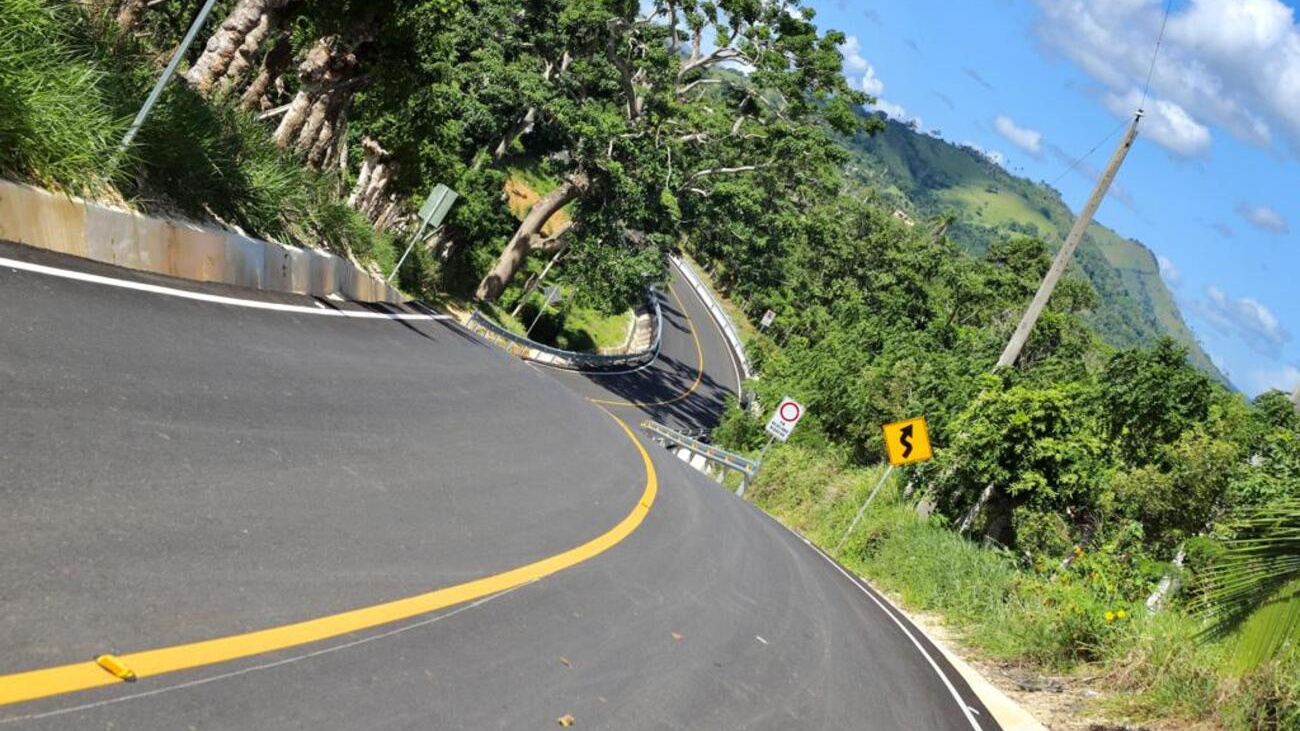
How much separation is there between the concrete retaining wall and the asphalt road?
370 mm

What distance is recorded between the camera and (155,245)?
9156mm

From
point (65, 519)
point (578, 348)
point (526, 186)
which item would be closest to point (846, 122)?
point (578, 348)

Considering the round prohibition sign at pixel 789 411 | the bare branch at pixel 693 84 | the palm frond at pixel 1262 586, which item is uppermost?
the bare branch at pixel 693 84

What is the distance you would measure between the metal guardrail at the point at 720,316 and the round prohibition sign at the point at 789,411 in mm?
32889

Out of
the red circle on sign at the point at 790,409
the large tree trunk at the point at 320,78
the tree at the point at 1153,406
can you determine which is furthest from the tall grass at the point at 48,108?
the tree at the point at 1153,406

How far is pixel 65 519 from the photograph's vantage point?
14.1 ft

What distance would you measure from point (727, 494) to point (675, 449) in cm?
773

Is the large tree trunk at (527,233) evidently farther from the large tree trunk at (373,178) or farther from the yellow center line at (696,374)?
the large tree trunk at (373,178)

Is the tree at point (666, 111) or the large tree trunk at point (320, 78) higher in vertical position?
the tree at point (666, 111)

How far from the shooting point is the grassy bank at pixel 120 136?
7.82m

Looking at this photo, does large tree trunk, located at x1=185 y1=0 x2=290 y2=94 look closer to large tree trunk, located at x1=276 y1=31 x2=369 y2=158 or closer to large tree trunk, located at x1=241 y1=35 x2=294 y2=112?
large tree trunk, located at x1=241 y1=35 x2=294 y2=112

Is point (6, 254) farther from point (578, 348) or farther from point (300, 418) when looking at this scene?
point (578, 348)

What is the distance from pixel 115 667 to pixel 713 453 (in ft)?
70.9

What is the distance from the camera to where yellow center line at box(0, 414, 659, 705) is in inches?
131
